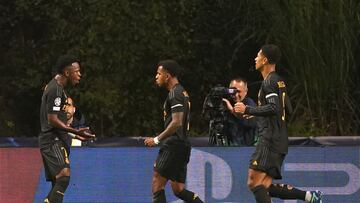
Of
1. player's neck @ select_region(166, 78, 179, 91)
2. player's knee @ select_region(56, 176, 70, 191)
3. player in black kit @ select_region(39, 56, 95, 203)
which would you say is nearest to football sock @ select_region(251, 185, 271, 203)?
player's neck @ select_region(166, 78, 179, 91)

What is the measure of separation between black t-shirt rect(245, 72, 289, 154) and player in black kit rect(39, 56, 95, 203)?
6.39 ft

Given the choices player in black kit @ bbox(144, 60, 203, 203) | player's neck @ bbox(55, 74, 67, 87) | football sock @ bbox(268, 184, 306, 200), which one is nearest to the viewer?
football sock @ bbox(268, 184, 306, 200)

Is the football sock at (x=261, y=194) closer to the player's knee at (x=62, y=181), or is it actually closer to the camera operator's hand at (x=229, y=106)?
the camera operator's hand at (x=229, y=106)

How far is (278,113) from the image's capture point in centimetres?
945

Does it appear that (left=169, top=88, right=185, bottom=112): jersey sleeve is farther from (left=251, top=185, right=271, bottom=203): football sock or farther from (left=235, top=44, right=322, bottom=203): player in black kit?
(left=251, top=185, right=271, bottom=203): football sock

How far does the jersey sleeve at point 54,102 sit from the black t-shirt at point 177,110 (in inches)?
49.3

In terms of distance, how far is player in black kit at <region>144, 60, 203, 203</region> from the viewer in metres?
9.98

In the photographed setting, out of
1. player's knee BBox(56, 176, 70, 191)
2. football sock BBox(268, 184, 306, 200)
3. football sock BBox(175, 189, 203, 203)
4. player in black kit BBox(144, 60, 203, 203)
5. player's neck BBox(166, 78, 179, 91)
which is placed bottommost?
football sock BBox(175, 189, 203, 203)

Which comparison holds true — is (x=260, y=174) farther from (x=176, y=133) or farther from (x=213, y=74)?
(x=213, y=74)

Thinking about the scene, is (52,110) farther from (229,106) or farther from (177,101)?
(229,106)

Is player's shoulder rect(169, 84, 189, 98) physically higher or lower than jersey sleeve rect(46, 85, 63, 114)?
higher

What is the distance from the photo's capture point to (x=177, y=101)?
1002 centimetres

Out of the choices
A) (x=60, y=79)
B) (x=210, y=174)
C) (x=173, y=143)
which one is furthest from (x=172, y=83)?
(x=210, y=174)

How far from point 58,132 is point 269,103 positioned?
8.05ft
